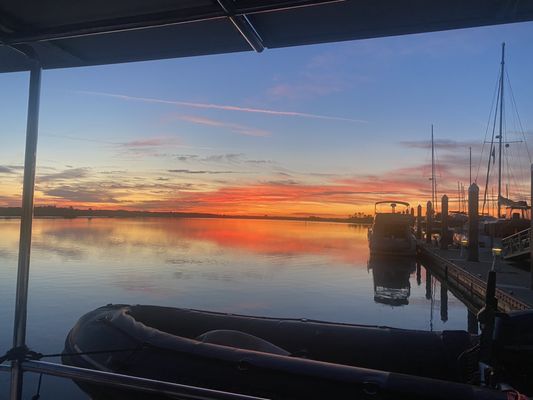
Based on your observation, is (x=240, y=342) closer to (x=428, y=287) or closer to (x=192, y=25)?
(x=192, y=25)

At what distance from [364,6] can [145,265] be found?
23999 millimetres

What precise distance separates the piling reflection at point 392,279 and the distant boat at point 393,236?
56 centimetres

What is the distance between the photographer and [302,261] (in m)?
28.8

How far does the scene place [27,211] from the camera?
2070 millimetres

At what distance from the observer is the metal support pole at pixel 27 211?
6.49ft

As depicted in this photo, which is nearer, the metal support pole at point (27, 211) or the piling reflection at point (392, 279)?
the metal support pole at point (27, 211)

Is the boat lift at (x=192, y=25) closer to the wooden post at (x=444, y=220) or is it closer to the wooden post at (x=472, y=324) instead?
the wooden post at (x=472, y=324)

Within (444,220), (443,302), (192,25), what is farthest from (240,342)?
(444,220)

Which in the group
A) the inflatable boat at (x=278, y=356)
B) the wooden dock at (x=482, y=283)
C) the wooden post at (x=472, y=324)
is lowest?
the wooden post at (x=472, y=324)

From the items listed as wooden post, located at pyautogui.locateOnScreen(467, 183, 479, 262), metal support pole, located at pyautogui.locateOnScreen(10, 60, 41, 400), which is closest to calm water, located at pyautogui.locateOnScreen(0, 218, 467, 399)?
wooden post, located at pyautogui.locateOnScreen(467, 183, 479, 262)

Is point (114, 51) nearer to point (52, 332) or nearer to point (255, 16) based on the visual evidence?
point (255, 16)

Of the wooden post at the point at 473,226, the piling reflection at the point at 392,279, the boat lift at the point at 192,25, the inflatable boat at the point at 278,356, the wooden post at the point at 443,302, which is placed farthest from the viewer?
the wooden post at the point at 473,226

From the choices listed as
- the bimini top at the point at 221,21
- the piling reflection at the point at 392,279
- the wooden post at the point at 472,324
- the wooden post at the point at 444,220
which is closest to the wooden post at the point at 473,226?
the piling reflection at the point at 392,279

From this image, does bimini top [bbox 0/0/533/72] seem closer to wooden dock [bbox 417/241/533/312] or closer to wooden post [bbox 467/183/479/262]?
→ wooden dock [bbox 417/241/533/312]
